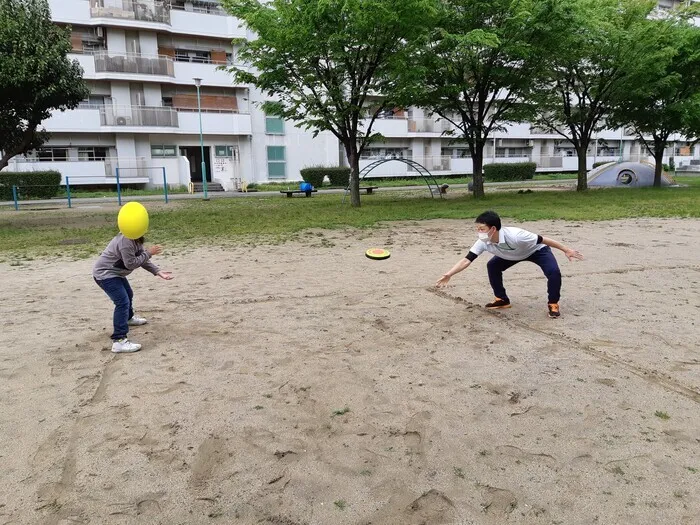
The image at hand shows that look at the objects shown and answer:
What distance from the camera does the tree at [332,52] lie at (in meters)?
16.0

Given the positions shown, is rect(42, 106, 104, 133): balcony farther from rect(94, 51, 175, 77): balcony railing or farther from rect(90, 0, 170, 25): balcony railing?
rect(90, 0, 170, 25): balcony railing

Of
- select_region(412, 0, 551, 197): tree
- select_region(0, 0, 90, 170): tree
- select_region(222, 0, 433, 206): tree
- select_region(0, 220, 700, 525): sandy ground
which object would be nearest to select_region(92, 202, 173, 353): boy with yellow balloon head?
select_region(0, 220, 700, 525): sandy ground

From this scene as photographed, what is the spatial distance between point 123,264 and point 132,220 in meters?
0.51

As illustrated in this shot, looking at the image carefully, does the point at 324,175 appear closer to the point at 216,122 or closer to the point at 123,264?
the point at 216,122

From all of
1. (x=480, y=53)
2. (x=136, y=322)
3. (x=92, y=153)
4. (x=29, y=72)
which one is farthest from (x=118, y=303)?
(x=92, y=153)

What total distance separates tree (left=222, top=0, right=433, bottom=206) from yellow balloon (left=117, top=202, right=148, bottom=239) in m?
12.4

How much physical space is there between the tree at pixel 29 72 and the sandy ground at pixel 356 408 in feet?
29.9

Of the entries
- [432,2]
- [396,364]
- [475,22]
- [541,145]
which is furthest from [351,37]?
[541,145]

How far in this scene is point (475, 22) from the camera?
19.2 metres

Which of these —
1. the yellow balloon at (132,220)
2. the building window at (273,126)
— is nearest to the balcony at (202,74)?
the building window at (273,126)

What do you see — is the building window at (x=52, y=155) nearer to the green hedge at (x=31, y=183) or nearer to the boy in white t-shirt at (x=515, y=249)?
the green hedge at (x=31, y=183)

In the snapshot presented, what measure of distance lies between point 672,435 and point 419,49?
17.5 m

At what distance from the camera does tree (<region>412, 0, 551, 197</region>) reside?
17.8 m

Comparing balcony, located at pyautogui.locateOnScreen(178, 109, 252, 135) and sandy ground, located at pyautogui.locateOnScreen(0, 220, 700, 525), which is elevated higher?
balcony, located at pyautogui.locateOnScreen(178, 109, 252, 135)
